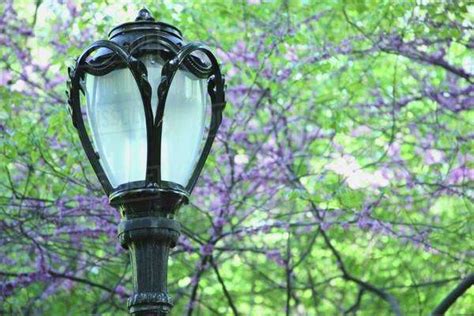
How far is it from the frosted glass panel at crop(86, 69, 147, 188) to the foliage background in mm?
2968

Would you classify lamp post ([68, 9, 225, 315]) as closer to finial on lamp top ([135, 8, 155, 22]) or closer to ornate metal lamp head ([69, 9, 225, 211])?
ornate metal lamp head ([69, 9, 225, 211])

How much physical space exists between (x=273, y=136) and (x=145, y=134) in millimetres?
5822

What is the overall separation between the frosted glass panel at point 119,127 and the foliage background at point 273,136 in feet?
9.74

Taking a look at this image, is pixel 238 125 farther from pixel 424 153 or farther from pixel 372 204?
pixel 424 153

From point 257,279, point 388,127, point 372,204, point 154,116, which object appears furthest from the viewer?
point 257,279

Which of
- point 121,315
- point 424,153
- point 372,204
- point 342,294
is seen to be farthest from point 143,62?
point 342,294

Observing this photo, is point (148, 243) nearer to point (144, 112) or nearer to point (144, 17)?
point (144, 112)

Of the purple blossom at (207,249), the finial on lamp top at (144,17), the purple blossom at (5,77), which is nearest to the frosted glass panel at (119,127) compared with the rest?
the finial on lamp top at (144,17)

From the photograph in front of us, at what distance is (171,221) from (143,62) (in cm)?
56

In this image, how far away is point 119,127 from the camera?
303cm

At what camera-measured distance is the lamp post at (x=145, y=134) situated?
3002mm

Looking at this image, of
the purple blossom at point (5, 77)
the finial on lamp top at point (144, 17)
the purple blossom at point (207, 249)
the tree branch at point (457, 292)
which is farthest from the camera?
the purple blossom at point (5, 77)

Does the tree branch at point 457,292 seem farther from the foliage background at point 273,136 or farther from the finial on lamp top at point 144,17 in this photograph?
the finial on lamp top at point 144,17

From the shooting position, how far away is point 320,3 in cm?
684
